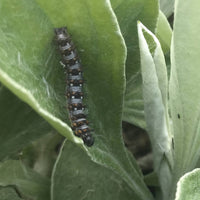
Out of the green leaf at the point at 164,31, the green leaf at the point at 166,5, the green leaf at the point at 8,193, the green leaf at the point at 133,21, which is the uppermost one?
the green leaf at the point at 133,21

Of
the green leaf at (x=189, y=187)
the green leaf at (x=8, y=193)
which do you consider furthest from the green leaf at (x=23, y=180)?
the green leaf at (x=189, y=187)

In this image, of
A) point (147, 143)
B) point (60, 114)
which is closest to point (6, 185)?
point (60, 114)

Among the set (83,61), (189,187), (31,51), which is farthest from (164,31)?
(189,187)

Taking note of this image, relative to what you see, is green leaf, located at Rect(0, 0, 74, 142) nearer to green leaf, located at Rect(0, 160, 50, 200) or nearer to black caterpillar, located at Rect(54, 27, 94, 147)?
black caterpillar, located at Rect(54, 27, 94, 147)

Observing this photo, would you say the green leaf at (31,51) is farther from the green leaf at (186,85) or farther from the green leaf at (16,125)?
the green leaf at (186,85)

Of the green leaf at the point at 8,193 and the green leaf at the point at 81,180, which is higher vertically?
the green leaf at the point at 8,193
